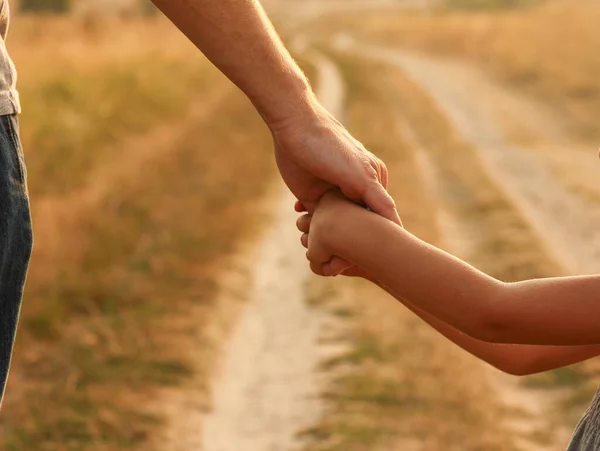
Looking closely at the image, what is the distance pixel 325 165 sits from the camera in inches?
71.3

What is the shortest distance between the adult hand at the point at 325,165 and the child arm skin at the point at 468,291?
64mm

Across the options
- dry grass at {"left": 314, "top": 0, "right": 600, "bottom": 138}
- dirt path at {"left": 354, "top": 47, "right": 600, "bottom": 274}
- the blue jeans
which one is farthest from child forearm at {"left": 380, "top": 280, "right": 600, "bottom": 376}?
dry grass at {"left": 314, "top": 0, "right": 600, "bottom": 138}

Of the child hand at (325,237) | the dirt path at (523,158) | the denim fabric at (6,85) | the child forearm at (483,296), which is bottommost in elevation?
the child forearm at (483,296)

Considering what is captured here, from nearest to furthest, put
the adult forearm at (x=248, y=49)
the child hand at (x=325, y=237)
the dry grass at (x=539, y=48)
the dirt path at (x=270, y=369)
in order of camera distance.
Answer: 1. the child hand at (x=325, y=237)
2. the adult forearm at (x=248, y=49)
3. the dirt path at (x=270, y=369)
4. the dry grass at (x=539, y=48)

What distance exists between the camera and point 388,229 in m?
1.62

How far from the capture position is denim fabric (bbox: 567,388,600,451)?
157cm

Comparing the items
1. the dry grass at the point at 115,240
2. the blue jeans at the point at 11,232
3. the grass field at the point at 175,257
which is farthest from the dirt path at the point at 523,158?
the blue jeans at the point at 11,232

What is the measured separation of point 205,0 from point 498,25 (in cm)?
2621

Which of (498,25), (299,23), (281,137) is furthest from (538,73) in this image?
(299,23)

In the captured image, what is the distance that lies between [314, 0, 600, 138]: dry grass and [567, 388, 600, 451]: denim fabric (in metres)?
10.7

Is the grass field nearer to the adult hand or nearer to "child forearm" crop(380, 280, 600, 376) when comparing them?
"child forearm" crop(380, 280, 600, 376)

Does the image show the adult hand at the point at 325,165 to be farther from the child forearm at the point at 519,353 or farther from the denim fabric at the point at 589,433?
the denim fabric at the point at 589,433

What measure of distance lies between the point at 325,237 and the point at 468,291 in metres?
0.28

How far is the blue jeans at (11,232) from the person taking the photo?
4.85ft
